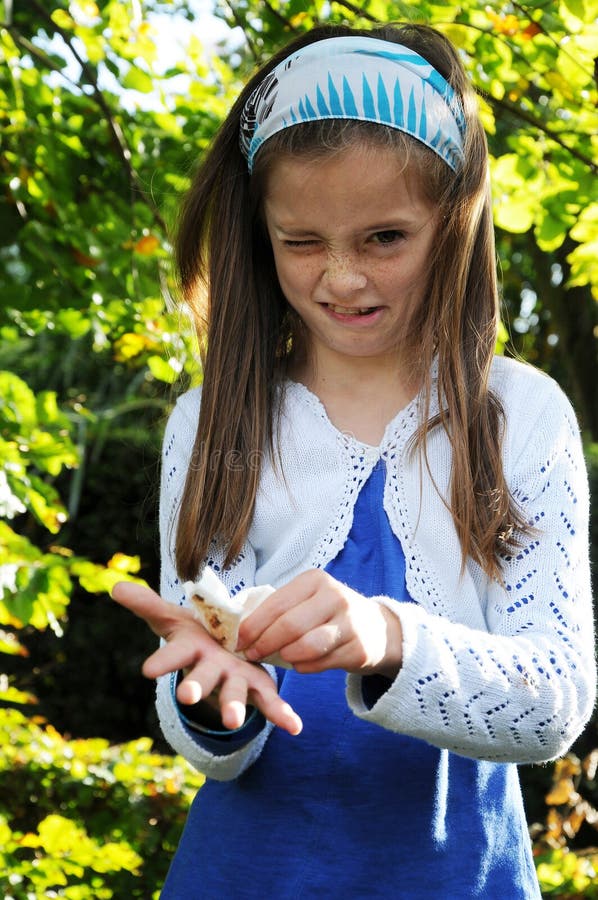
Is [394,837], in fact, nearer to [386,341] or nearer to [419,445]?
[419,445]

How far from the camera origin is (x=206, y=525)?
1.66m

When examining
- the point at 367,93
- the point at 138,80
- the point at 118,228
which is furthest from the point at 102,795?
the point at 367,93

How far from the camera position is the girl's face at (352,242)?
152 centimetres

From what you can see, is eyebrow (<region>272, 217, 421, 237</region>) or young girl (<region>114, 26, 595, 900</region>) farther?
eyebrow (<region>272, 217, 421, 237</region>)

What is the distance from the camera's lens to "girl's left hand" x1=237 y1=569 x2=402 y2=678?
1.15 meters

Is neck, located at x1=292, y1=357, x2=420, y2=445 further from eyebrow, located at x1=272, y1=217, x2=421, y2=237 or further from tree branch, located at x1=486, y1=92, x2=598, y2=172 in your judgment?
tree branch, located at x1=486, y1=92, x2=598, y2=172

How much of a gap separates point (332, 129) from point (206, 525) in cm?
59

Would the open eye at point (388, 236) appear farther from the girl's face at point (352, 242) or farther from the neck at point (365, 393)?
the neck at point (365, 393)

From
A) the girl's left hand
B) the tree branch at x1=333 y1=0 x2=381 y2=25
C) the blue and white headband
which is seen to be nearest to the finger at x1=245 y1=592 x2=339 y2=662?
the girl's left hand

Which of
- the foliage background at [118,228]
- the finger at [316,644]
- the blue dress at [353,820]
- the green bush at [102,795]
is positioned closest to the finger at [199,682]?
the finger at [316,644]

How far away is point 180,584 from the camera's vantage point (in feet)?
5.48

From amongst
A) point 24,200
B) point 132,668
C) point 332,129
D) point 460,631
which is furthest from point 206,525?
point 132,668

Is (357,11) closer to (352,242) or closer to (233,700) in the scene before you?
(352,242)

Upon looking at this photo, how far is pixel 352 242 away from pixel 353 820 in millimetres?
770
